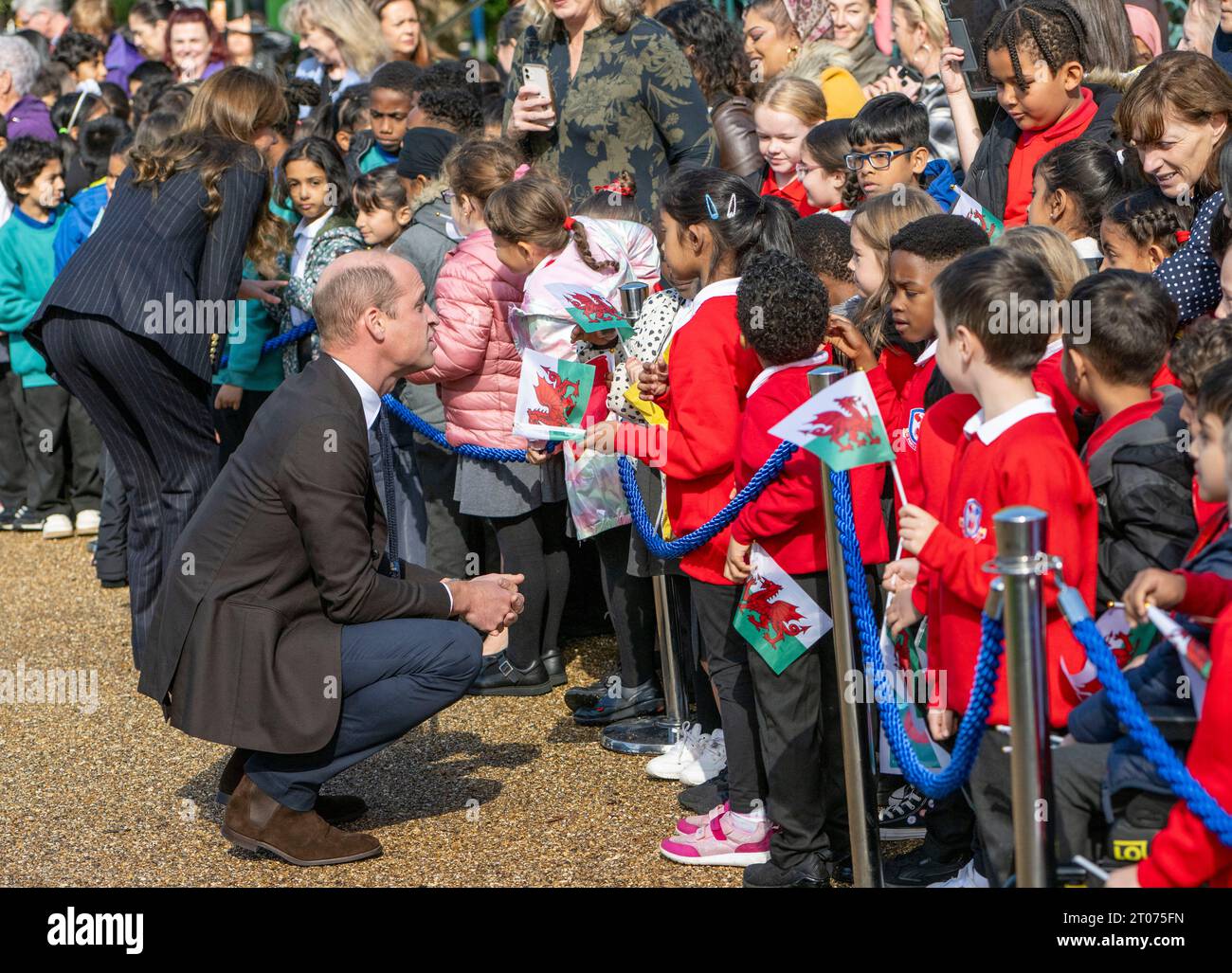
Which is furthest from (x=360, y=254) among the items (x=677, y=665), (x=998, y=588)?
(x=998, y=588)

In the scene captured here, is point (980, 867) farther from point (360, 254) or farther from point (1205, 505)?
point (360, 254)

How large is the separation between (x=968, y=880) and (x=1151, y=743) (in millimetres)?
1347

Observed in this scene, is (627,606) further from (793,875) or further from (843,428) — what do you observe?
(843,428)

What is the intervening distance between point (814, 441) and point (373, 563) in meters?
1.85

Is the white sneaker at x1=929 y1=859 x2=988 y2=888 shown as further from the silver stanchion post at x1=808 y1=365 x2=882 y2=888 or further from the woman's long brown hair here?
the woman's long brown hair

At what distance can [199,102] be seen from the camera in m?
6.54

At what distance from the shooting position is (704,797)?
16.4 ft

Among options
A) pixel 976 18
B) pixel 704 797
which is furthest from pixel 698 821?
pixel 976 18

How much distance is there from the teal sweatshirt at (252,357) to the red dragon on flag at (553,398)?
2.52 meters

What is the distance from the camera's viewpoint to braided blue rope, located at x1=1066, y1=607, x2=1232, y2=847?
285 centimetres

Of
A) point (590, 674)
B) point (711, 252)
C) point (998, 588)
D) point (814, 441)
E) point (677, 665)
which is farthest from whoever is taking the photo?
point (590, 674)

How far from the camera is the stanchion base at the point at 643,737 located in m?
5.54

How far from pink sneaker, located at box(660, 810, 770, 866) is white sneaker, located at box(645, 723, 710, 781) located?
0.62 metres

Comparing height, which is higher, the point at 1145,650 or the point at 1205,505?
the point at 1205,505
